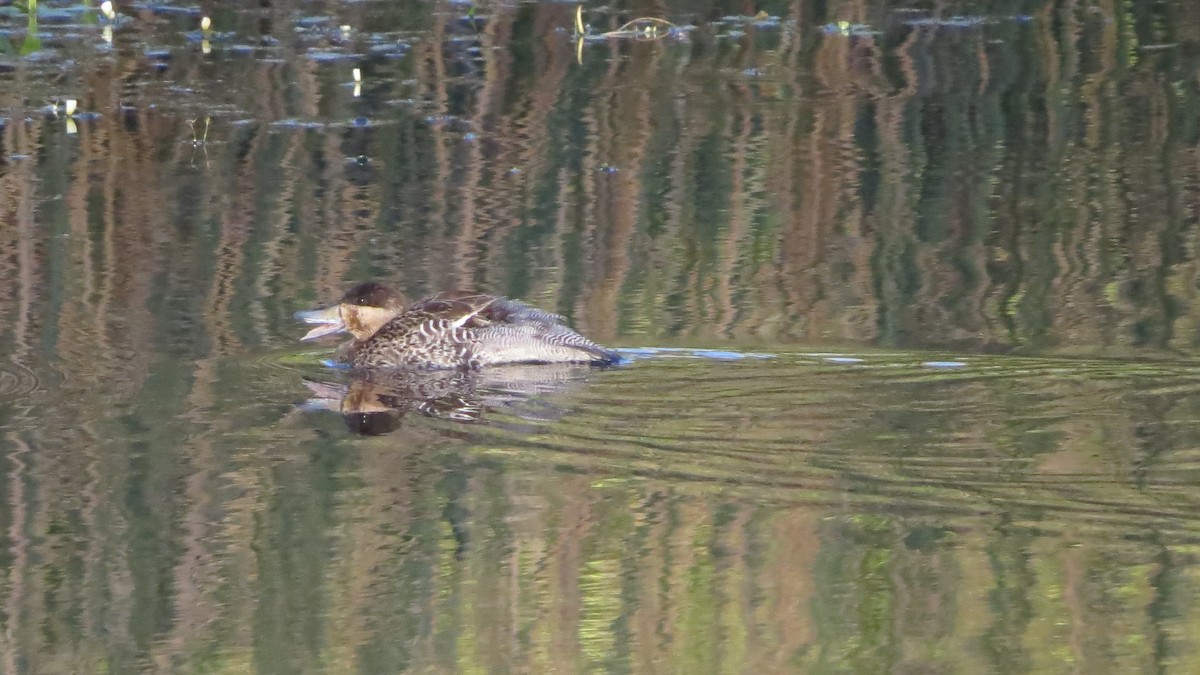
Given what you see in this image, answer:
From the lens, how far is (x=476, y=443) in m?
6.18

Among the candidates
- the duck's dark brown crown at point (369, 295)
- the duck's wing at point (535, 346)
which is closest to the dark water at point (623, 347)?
the duck's wing at point (535, 346)

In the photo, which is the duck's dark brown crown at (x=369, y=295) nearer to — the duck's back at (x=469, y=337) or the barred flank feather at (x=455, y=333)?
the barred flank feather at (x=455, y=333)

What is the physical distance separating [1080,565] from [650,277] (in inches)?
141

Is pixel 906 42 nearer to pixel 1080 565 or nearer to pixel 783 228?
pixel 783 228

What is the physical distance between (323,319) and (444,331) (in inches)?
19.5

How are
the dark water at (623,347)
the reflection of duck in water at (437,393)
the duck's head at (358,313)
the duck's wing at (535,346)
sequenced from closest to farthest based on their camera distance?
the dark water at (623,347)
the reflection of duck in water at (437,393)
the duck's wing at (535,346)
the duck's head at (358,313)

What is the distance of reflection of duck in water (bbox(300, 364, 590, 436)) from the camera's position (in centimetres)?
664

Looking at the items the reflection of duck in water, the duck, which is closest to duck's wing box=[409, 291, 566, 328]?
the duck

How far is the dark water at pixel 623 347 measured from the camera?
4777mm

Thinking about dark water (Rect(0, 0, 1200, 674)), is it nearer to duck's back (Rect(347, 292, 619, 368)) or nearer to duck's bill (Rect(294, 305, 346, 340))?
duck's bill (Rect(294, 305, 346, 340))

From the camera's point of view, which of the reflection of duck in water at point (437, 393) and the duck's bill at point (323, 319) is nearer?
the reflection of duck in water at point (437, 393)

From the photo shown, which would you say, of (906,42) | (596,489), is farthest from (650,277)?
(906,42)

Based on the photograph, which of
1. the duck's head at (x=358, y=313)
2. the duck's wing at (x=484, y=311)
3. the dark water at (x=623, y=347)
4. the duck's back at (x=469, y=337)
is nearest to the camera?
the dark water at (x=623, y=347)

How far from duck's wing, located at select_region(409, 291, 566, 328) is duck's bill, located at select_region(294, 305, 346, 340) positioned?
364 mm
